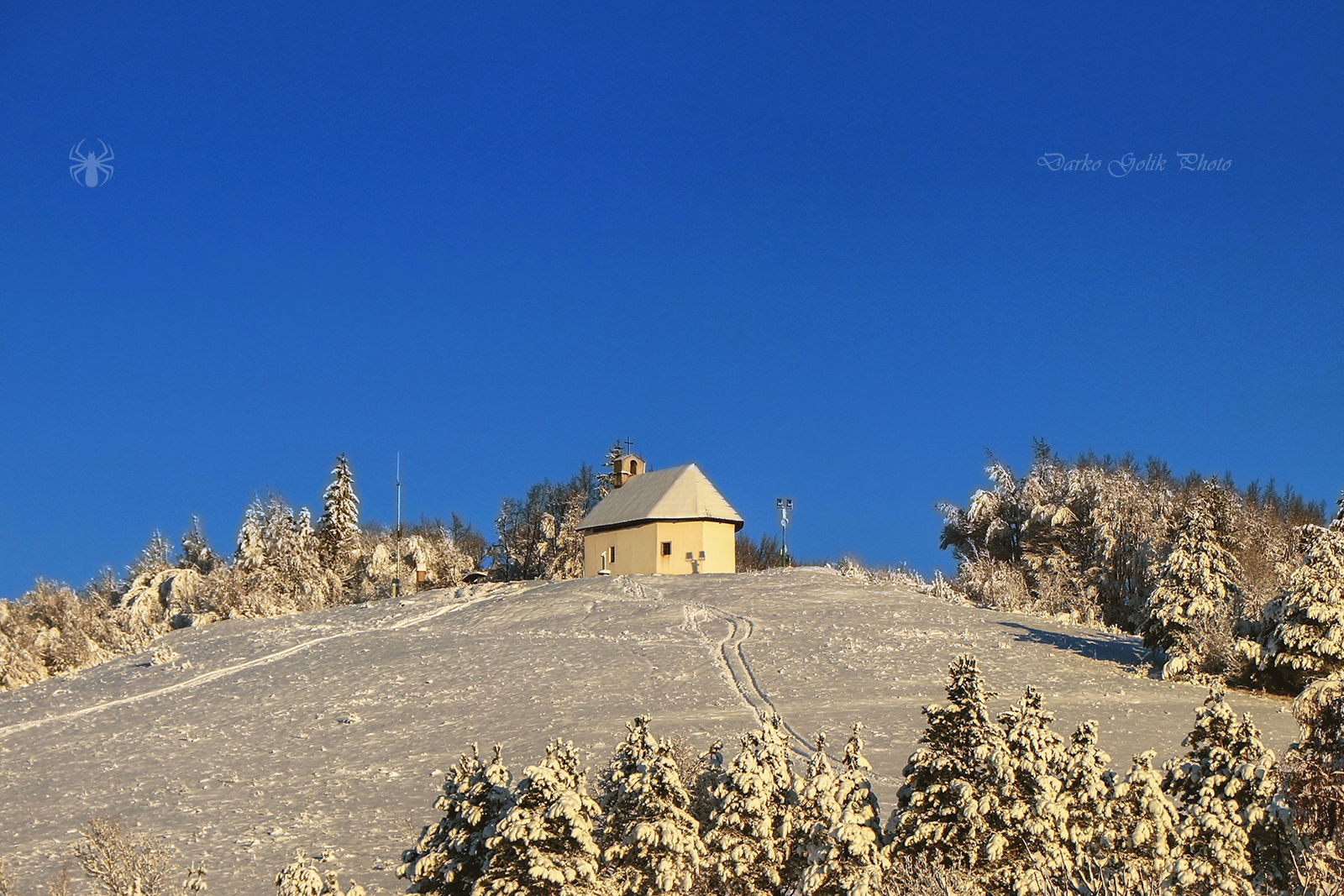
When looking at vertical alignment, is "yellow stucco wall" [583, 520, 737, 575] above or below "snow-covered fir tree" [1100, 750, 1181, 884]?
above

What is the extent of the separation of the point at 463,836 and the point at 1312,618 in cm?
1849

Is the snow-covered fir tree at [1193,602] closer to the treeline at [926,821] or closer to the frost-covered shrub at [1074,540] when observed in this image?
the frost-covered shrub at [1074,540]

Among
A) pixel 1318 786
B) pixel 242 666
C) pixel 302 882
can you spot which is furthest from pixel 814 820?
pixel 242 666

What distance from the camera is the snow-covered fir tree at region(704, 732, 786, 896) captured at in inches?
478

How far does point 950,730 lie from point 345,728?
15.0 metres

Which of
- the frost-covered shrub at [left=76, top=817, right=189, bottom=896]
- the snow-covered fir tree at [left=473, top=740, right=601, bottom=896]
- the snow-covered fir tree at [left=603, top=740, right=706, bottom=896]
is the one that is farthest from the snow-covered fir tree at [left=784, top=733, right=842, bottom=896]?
the frost-covered shrub at [left=76, top=817, right=189, bottom=896]

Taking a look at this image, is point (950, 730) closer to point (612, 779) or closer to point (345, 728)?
point (612, 779)

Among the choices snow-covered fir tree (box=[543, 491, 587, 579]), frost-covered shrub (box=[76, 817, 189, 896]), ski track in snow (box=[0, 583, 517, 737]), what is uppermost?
snow-covered fir tree (box=[543, 491, 587, 579])

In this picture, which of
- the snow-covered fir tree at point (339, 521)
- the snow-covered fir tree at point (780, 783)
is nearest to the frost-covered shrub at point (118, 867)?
the snow-covered fir tree at point (780, 783)

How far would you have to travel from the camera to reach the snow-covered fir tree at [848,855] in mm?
11609

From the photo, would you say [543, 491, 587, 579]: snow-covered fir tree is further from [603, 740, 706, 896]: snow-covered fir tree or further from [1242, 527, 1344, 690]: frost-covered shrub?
[603, 740, 706, 896]: snow-covered fir tree

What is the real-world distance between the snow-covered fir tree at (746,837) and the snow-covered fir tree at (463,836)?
2313 millimetres

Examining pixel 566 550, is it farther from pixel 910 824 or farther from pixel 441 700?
pixel 910 824

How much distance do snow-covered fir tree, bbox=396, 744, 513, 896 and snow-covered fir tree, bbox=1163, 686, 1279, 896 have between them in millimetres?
6858
